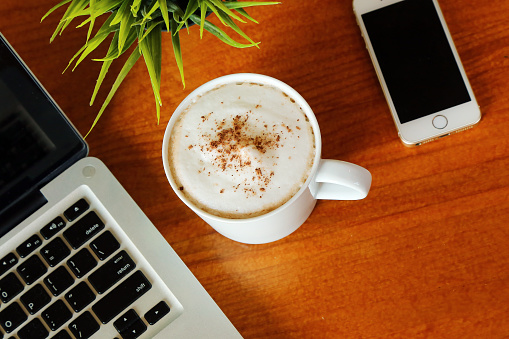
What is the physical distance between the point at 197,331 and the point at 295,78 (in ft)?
1.00

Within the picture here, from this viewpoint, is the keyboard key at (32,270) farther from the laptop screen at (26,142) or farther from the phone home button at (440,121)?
the phone home button at (440,121)

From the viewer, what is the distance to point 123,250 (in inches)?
22.2

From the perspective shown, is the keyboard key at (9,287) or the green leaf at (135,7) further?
the keyboard key at (9,287)

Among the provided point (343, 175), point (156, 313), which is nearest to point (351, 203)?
point (343, 175)

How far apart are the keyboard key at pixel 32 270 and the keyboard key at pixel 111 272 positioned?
55 mm

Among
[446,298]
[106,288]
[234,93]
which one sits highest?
[234,93]

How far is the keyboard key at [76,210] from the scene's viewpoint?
573 millimetres

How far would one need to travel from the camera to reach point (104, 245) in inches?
22.1

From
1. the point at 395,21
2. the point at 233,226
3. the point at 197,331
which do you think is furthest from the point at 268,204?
the point at 395,21

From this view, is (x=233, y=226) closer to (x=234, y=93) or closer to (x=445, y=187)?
(x=234, y=93)

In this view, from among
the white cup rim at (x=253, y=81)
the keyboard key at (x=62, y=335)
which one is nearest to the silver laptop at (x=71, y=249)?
the keyboard key at (x=62, y=335)

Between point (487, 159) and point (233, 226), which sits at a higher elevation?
point (233, 226)

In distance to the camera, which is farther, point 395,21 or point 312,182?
point 395,21

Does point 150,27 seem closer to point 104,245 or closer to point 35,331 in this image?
point 104,245
